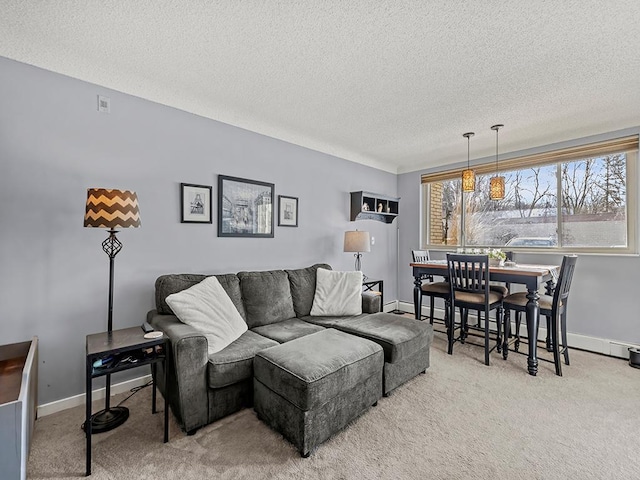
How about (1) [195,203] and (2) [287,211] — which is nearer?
(1) [195,203]

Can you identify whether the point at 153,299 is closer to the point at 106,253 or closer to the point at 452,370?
the point at 106,253

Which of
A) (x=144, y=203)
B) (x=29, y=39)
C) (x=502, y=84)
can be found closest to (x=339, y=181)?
(x=502, y=84)

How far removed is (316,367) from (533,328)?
2.16 metres

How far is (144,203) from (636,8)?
10.9 feet

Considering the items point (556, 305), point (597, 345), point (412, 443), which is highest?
point (556, 305)

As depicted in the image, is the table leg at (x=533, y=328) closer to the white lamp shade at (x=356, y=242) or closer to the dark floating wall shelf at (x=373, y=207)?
the white lamp shade at (x=356, y=242)

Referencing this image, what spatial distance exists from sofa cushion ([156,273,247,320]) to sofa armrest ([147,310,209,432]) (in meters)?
0.46

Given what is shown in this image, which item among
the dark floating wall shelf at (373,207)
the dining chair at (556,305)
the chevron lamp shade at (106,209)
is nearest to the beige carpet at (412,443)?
the dining chair at (556,305)

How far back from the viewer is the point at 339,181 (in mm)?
4141

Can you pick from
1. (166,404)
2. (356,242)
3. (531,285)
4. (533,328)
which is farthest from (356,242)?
Result: (166,404)

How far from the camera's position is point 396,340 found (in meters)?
2.36

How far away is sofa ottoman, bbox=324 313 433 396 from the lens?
2338 millimetres

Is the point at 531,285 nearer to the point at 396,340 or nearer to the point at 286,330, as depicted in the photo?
the point at 396,340

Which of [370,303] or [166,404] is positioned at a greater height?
[370,303]
